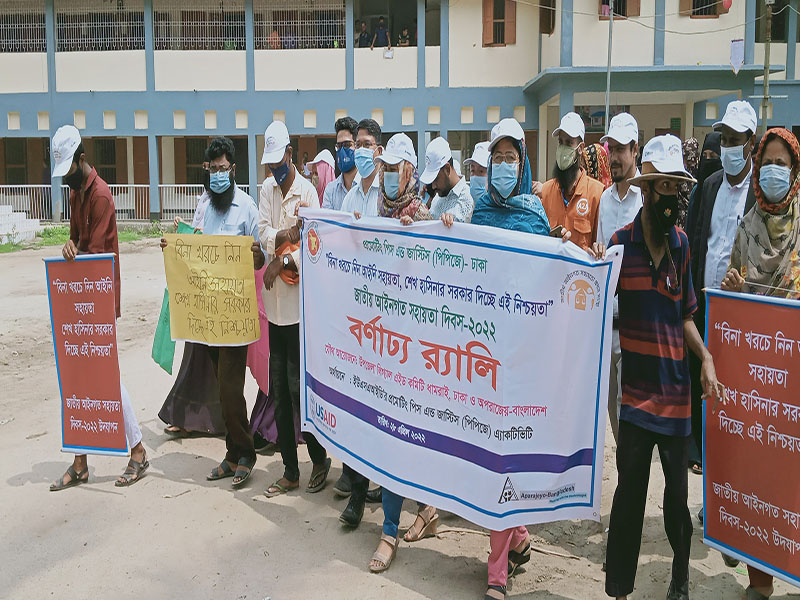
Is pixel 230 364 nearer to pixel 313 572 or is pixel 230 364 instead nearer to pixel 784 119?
pixel 313 572

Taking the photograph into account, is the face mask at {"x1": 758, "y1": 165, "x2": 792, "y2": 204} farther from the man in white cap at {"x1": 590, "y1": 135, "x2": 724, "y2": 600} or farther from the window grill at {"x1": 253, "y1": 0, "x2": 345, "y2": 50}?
the window grill at {"x1": 253, "y1": 0, "x2": 345, "y2": 50}

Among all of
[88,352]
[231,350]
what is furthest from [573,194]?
[88,352]

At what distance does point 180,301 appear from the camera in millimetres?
5590

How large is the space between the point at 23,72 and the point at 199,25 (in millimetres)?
5851

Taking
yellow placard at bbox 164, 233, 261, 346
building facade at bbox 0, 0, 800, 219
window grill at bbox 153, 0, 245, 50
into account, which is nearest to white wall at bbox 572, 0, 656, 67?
building facade at bbox 0, 0, 800, 219

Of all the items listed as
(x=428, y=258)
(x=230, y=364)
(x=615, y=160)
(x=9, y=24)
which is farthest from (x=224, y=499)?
(x=9, y=24)

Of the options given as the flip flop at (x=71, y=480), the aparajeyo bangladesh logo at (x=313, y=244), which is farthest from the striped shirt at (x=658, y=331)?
the flip flop at (x=71, y=480)

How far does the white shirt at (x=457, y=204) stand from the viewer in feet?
15.8

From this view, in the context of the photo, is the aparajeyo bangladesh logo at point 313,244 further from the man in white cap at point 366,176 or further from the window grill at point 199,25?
the window grill at point 199,25

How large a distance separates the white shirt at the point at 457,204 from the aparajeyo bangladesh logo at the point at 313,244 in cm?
70

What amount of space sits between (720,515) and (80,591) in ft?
10.1

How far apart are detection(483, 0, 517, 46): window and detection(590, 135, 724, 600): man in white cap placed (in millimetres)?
22692

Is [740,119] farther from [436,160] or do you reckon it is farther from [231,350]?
[231,350]

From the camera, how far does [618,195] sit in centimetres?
489
